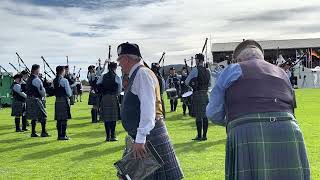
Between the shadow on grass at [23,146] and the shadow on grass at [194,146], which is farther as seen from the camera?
the shadow on grass at [23,146]

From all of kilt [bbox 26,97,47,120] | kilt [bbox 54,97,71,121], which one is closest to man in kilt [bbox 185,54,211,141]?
kilt [bbox 54,97,71,121]

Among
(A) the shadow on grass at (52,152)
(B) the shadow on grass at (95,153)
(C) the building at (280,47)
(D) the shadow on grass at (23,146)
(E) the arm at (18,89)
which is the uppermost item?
(C) the building at (280,47)

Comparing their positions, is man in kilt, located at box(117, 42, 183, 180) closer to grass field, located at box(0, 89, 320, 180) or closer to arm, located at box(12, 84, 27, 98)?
grass field, located at box(0, 89, 320, 180)

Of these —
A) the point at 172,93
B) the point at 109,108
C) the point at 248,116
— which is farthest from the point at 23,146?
the point at 172,93

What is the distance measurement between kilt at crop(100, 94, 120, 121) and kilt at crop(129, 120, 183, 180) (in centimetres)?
643

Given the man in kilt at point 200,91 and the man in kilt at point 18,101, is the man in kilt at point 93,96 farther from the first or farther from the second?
the man in kilt at point 200,91

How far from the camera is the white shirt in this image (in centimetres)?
422

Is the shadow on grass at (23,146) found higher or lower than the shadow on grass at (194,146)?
lower

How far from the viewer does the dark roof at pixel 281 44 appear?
5781 centimetres

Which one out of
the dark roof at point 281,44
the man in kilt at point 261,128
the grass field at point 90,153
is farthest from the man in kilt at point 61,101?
the dark roof at point 281,44

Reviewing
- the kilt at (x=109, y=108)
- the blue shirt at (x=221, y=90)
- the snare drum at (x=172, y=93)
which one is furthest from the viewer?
the snare drum at (x=172, y=93)

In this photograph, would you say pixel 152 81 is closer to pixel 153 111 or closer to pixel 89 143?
pixel 153 111

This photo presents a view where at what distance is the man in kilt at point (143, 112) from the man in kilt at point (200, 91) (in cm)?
595

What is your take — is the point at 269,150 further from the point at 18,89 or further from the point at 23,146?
the point at 18,89
